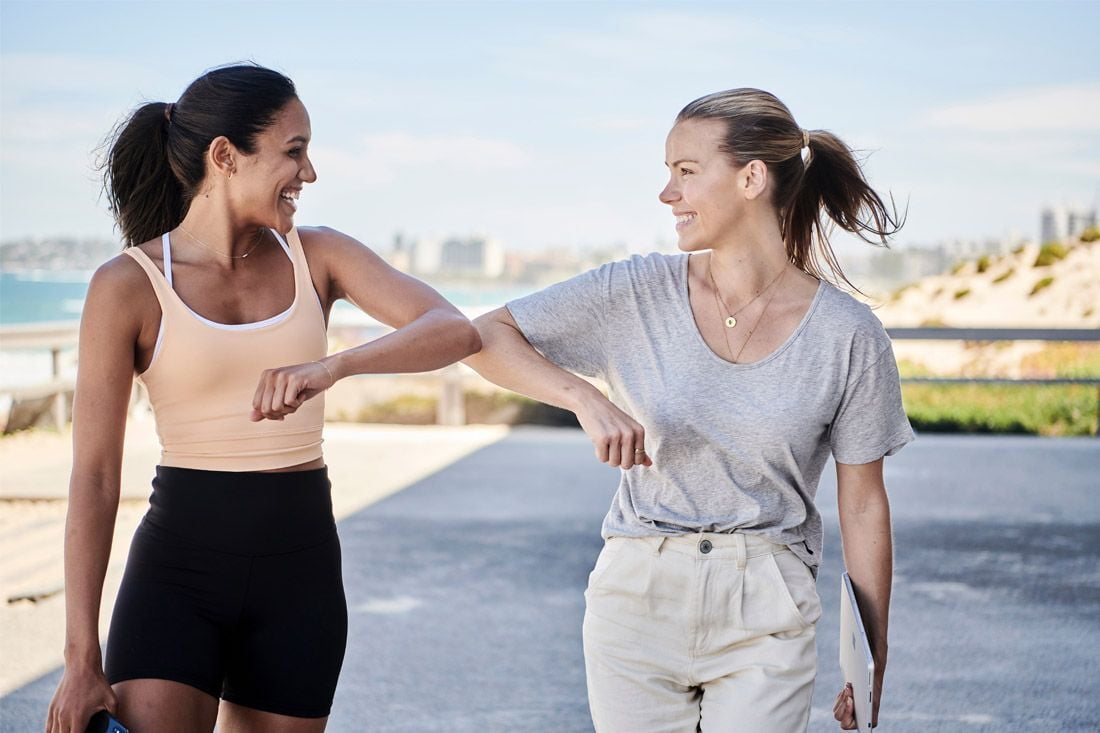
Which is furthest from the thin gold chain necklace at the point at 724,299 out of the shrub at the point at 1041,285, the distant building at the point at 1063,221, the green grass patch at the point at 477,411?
the distant building at the point at 1063,221

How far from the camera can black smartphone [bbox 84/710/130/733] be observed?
2123 millimetres

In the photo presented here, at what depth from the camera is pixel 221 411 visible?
2324 mm

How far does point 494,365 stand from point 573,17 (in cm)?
7477

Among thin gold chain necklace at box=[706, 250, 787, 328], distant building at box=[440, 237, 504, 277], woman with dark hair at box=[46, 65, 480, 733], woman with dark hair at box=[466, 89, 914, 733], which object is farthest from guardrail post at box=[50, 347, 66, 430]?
distant building at box=[440, 237, 504, 277]

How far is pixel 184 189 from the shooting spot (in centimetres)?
252

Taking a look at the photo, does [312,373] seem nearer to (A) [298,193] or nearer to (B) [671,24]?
(A) [298,193]

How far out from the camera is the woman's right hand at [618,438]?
222 cm

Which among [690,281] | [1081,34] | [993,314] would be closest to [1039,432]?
[690,281]

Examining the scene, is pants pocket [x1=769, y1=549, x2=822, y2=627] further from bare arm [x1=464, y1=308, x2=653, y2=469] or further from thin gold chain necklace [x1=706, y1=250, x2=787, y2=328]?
thin gold chain necklace [x1=706, y1=250, x2=787, y2=328]

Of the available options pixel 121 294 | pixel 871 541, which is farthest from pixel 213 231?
pixel 871 541

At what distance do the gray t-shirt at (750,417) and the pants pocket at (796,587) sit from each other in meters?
0.03

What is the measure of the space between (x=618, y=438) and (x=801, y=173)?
757 millimetres

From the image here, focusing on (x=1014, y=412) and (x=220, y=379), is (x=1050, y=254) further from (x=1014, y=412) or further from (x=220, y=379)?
(x=220, y=379)

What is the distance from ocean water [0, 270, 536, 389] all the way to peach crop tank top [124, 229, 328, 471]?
40.6 meters
